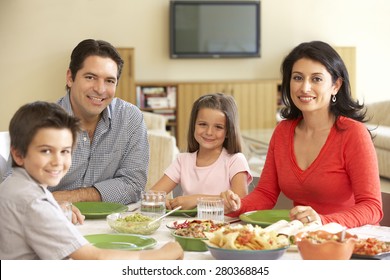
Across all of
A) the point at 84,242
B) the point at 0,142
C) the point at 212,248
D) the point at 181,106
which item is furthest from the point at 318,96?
the point at 181,106

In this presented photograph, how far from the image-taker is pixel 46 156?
5.27 ft

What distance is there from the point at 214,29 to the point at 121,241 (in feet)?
25.3

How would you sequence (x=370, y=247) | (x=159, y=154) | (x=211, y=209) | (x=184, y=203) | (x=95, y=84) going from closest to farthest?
(x=370, y=247) → (x=211, y=209) → (x=184, y=203) → (x=95, y=84) → (x=159, y=154)

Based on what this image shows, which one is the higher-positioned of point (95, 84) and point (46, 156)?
point (95, 84)

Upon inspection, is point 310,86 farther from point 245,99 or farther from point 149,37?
point 149,37

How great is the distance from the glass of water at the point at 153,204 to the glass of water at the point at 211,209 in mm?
122

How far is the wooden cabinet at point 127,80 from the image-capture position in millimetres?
9023

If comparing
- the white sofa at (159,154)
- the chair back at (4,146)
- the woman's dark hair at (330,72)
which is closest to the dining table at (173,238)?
the woman's dark hair at (330,72)

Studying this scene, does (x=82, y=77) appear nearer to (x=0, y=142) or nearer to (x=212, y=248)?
(x=0, y=142)

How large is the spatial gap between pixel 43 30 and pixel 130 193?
22.8ft

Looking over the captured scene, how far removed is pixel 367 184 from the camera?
7.45 ft

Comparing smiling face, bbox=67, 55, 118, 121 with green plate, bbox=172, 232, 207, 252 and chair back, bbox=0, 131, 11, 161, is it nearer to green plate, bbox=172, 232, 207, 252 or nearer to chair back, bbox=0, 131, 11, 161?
chair back, bbox=0, 131, 11, 161

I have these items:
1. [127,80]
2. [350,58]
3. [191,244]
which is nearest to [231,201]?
[191,244]

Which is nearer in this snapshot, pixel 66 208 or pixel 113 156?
pixel 66 208
